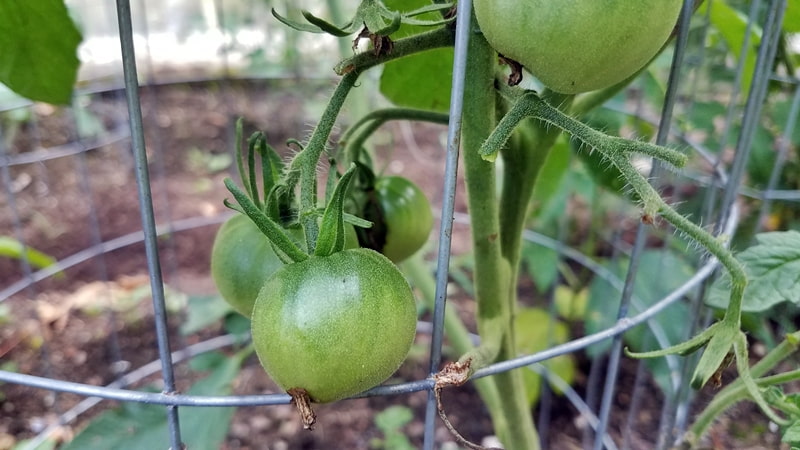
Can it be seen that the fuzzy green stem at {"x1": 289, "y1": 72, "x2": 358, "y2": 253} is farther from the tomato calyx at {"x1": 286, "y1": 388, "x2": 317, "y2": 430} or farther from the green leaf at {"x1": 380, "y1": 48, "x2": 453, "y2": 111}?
the green leaf at {"x1": 380, "y1": 48, "x2": 453, "y2": 111}

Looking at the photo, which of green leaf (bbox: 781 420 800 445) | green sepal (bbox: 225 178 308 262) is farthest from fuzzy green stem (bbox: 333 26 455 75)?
green leaf (bbox: 781 420 800 445)

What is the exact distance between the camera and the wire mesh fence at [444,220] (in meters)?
0.44

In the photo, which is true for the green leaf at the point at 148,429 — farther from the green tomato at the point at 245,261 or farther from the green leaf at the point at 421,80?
the green leaf at the point at 421,80

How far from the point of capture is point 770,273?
1.87 feet

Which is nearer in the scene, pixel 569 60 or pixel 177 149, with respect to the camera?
pixel 569 60

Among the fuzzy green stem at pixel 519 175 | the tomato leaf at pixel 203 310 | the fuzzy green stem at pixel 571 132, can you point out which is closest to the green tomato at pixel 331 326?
the fuzzy green stem at pixel 571 132

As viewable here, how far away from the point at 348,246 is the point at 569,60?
194mm

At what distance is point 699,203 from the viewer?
4.52 feet

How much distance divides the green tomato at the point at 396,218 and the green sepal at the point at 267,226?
0.16 meters

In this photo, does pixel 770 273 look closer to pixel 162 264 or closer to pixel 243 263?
pixel 243 263

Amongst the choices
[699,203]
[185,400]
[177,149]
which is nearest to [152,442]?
[185,400]

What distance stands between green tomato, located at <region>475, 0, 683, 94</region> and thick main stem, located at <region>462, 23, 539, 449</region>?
82 mm

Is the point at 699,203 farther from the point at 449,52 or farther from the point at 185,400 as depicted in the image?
the point at 185,400

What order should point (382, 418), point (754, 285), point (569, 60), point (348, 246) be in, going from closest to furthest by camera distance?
point (569, 60), point (348, 246), point (754, 285), point (382, 418)
